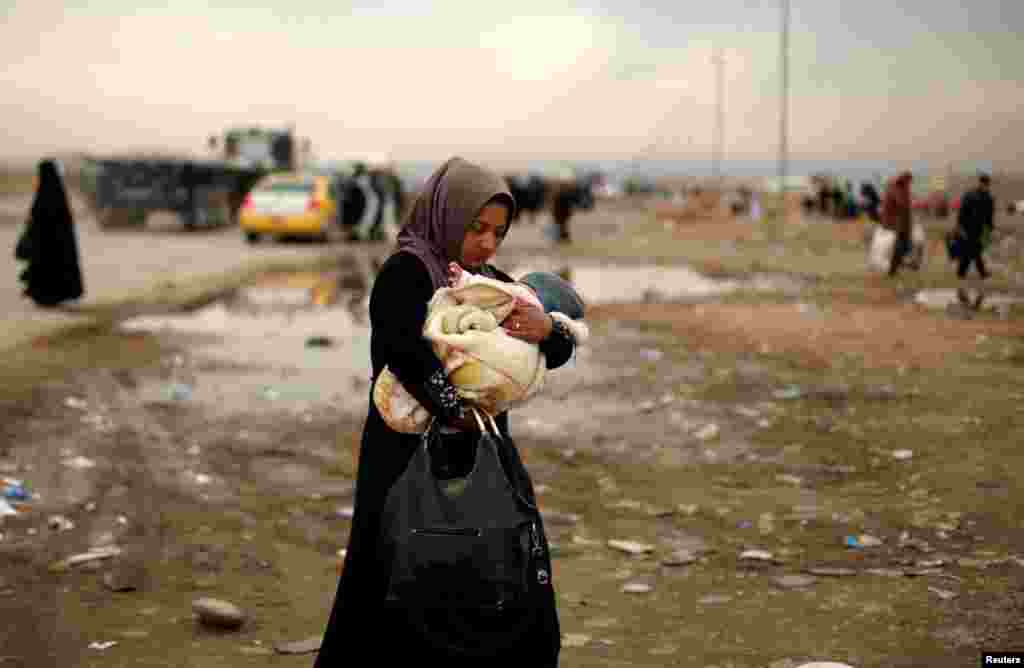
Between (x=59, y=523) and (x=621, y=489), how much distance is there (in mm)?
2790

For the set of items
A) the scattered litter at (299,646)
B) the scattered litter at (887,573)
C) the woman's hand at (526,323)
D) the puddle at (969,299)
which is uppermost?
the woman's hand at (526,323)

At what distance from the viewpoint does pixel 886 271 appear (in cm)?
2044

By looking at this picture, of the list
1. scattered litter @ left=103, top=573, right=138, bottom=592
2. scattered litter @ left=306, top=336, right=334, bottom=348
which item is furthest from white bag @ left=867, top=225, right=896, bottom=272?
scattered litter @ left=103, top=573, right=138, bottom=592

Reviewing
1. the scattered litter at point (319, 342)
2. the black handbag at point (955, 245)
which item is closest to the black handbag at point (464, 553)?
the scattered litter at point (319, 342)

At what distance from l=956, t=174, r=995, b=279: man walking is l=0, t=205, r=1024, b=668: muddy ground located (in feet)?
21.5

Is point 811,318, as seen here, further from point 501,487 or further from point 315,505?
point 501,487

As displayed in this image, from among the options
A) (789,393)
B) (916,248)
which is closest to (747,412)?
(789,393)

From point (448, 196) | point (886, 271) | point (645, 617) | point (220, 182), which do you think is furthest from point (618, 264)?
point (448, 196)

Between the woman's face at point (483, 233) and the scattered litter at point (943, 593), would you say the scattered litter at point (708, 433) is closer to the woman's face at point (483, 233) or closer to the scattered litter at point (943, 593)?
the scattered litter at point (943, 593)

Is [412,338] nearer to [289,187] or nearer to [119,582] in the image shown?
[119,582]

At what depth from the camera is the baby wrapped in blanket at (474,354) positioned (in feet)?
8.74

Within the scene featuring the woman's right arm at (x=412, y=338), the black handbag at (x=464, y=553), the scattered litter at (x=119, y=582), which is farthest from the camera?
the scattered litter at (x=119, y=582)

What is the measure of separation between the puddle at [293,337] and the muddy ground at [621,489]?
5cm

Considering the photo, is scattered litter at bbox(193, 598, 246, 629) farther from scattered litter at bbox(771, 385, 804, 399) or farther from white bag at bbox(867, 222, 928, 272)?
white bag at bbox(867, 222, 928, 272)
